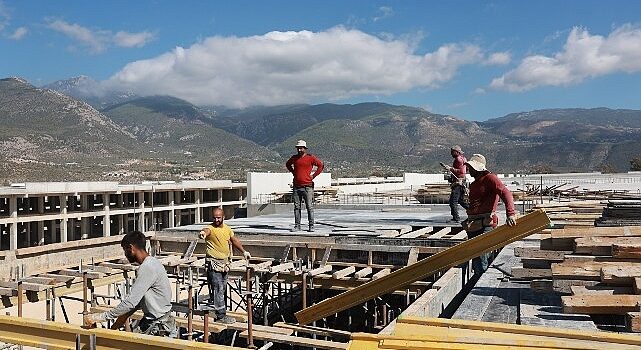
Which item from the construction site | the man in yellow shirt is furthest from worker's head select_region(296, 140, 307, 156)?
the man in yellow shirt

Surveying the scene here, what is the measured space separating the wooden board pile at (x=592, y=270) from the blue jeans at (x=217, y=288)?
435 centimetres

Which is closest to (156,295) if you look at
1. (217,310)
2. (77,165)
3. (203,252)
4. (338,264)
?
(217,310)

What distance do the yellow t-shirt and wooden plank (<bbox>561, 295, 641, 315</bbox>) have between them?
4.95 meters

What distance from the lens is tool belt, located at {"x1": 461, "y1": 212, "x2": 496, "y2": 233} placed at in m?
8.73

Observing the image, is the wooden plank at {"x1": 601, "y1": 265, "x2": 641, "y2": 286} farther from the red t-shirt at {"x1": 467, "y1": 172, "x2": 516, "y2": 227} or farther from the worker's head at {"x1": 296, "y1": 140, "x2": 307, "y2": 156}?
the worker's head at {"x1": 296, "y1": 140, "x2": 307, "y2": 156}

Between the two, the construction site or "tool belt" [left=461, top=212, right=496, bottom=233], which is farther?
"tool belt" [left=461, top=212, right=496, bottom=233]

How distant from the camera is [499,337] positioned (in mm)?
4609

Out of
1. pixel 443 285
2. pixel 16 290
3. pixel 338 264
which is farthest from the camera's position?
pixel 338 264

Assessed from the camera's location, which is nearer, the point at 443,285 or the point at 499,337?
the point at 499,337

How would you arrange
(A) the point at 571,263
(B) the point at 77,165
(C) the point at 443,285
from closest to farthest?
(A) the point at 571,263 < (C) the point at 443,285 < (B) the point at 77,165

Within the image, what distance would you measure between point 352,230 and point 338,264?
2.09 m

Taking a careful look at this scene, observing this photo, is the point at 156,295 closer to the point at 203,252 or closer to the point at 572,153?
the point at 203,252

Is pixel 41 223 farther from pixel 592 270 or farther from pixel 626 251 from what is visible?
pixel 626 251

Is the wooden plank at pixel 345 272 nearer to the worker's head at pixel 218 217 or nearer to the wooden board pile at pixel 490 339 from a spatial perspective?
the worker's head at pixel 218 217
